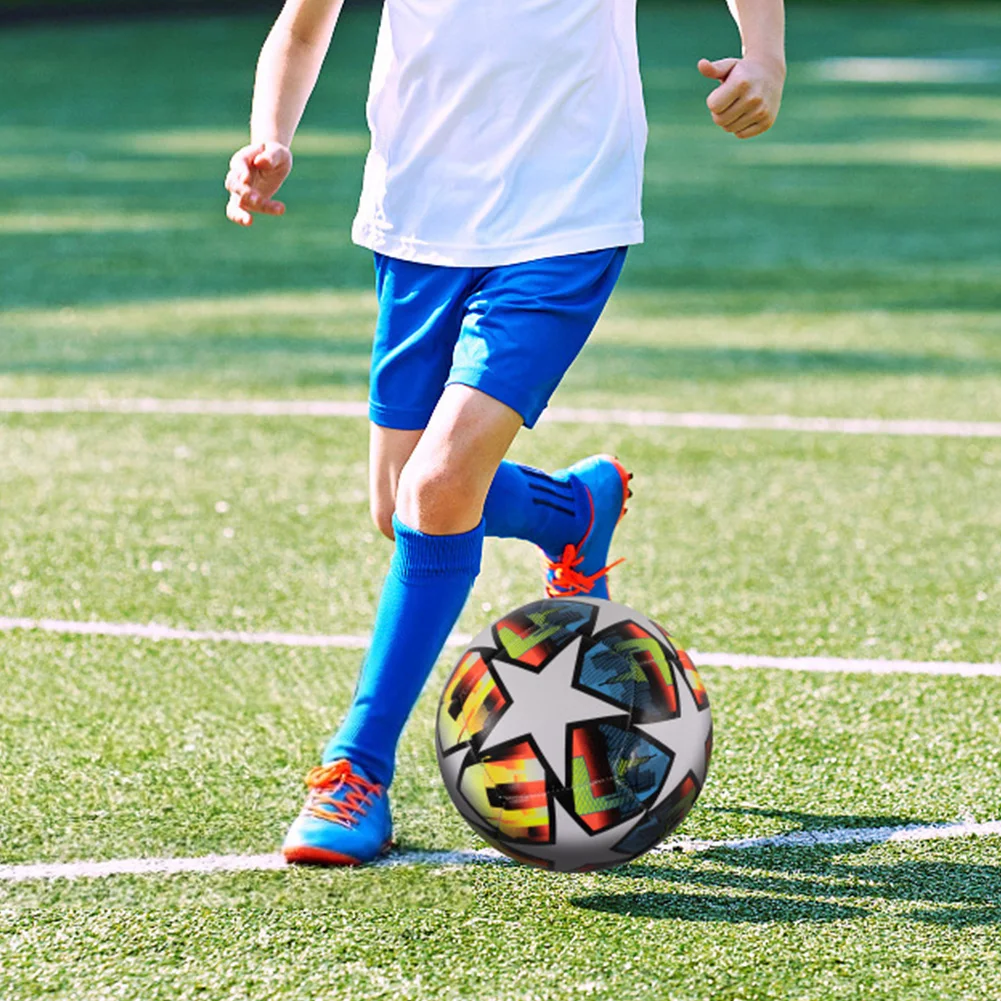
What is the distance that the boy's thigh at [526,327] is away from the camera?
2930mm

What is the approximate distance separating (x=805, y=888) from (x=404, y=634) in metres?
0.78

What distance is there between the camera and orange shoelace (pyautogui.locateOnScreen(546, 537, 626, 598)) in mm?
3674

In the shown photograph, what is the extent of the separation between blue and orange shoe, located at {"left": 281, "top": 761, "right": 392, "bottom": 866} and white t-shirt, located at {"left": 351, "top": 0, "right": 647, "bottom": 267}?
0.90m

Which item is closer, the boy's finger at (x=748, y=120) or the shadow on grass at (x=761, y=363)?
the boy's finger at (x=748, y=120)

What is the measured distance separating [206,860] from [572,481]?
113 centimetres

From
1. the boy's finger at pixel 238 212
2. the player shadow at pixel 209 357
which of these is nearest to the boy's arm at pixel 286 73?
the boy's finger at pixel 238 212

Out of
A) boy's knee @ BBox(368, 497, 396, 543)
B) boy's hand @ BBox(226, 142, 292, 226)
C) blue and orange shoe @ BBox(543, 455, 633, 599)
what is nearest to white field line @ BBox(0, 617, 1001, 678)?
blue and orange shoe @ BBox(543, 455, 633, 599)

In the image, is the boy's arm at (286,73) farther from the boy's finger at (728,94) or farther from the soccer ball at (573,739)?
the soccer ball at (573,739)

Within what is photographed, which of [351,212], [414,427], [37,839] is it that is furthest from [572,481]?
[351,212]

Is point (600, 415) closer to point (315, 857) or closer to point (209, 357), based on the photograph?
point (209, 357)

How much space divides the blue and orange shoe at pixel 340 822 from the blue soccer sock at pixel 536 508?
0.63 m

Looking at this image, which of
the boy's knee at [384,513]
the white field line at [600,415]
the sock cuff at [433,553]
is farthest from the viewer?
the white field line at [600,415]

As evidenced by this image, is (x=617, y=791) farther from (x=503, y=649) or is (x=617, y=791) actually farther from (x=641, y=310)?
(x=641, y=310)

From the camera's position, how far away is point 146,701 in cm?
375
